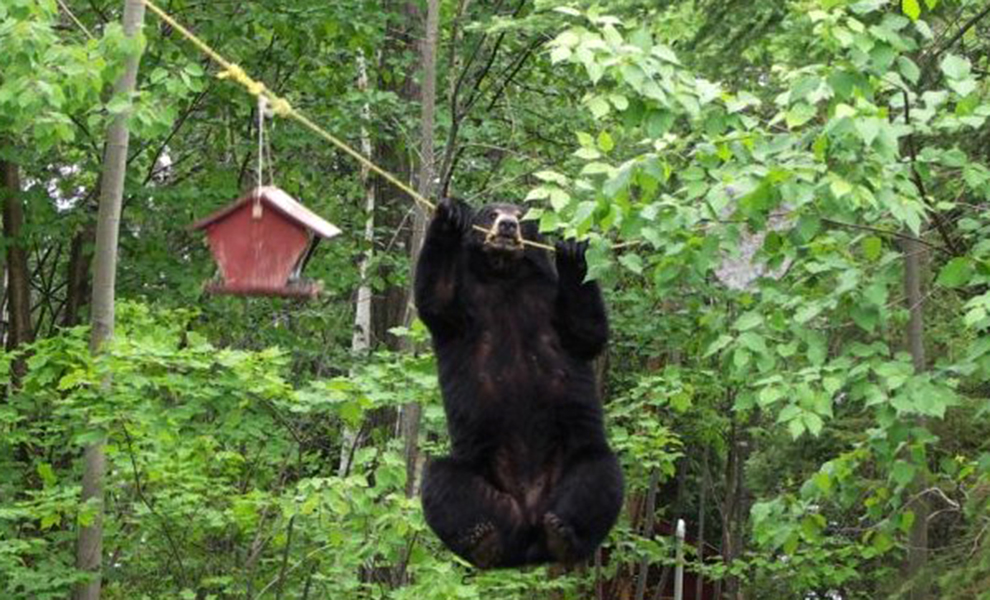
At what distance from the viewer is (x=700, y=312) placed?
47.3 ft

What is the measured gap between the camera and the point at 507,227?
717cm

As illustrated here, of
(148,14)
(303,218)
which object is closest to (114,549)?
(148,14)

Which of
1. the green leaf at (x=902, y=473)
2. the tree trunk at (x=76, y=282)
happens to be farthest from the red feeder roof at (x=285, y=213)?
the tree trunk at (x=76, y=282)

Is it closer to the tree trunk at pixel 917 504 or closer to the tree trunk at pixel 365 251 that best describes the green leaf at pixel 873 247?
the tree trunk at pixel 917 504

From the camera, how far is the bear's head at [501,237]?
23.6ft

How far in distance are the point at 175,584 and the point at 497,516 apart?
7.33 m

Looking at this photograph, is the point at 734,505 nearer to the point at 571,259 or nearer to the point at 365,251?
the point at 365,251

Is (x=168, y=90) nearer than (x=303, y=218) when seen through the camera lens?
No

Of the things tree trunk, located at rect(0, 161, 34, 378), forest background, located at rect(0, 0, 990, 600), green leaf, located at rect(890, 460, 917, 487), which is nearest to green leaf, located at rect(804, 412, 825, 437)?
forest background, located at rect(0, 0, 990, 600)

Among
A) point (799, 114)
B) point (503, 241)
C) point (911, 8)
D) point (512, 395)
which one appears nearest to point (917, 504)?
point (799, 114)

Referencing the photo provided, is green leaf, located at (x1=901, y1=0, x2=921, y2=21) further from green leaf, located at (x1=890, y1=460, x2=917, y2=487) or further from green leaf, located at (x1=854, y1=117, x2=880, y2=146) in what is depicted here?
green leaf, located at (x1=890, y1=460, x2=917, y2=487)

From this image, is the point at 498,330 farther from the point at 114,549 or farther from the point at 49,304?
the point at 49,304

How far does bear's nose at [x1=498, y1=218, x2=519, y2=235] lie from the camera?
7.15 m

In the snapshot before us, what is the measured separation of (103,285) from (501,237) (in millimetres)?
6095
